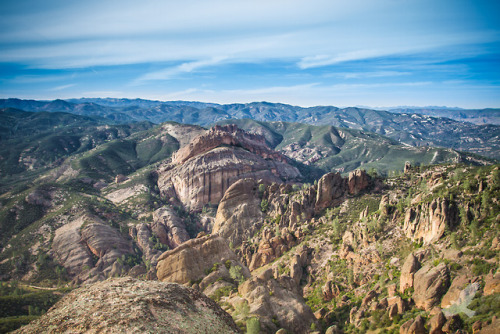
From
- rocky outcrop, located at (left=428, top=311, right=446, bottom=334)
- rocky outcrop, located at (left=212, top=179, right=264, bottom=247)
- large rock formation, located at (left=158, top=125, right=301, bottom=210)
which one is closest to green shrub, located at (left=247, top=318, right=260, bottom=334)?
rocky outcrop, located at (left=428, top=311, right=446, bottom=334)

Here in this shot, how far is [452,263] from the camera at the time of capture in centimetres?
3881

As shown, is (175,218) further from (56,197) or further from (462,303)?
(462,303)

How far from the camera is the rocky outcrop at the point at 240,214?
320ft

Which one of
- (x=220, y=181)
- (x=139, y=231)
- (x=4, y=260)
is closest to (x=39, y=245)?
(x=4, y=260)

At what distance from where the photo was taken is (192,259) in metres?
52.5

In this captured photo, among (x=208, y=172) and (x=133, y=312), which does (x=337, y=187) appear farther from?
(x=208, y=172)

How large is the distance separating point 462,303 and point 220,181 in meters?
149

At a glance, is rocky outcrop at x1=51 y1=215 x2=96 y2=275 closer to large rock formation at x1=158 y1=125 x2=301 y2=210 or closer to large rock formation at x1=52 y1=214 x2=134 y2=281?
large rock formation at x1=52 y1=214 x2=134 y2=281

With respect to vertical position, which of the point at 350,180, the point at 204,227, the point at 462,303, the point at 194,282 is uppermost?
the point at 350,180

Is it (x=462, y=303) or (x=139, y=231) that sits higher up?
(x=462, y=303)

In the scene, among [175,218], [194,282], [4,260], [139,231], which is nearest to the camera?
[194,282]

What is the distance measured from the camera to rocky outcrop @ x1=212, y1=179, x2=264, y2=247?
9750 centimetres

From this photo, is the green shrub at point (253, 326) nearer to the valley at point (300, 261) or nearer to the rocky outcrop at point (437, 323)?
the valley at point (300, 261)

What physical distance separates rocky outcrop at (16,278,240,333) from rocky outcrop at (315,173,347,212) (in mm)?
59251
